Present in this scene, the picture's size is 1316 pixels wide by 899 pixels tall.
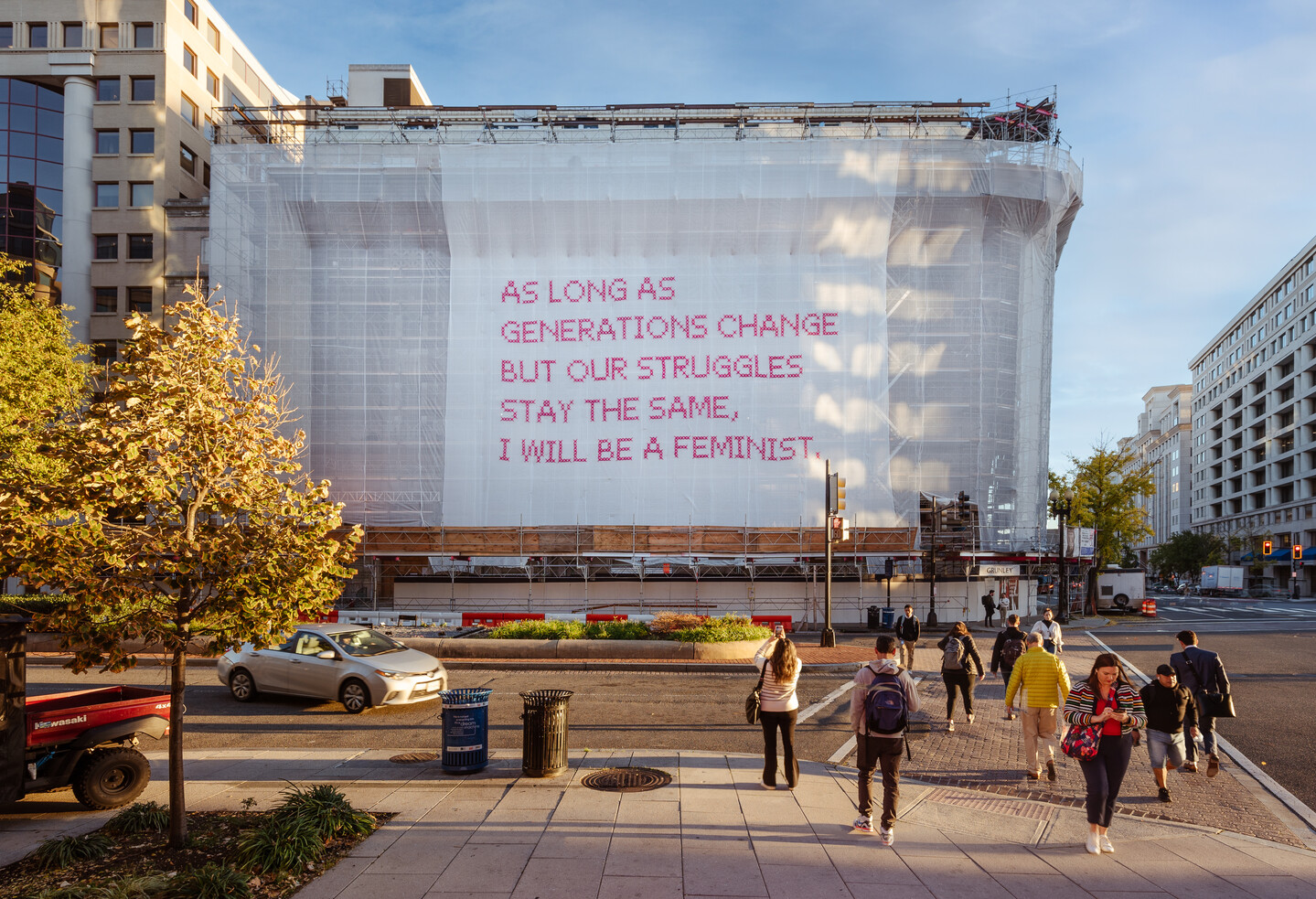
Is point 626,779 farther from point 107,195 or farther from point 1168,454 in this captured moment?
point 1168,454

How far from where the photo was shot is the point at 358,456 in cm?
3170

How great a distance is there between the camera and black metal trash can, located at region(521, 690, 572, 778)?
30.2 feet

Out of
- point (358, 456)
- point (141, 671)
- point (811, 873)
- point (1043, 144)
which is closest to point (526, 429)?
point (358, 456)

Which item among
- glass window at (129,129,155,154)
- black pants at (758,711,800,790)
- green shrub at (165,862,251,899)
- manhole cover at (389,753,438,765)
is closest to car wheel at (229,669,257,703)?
manhole cover at (389,753,438,765)

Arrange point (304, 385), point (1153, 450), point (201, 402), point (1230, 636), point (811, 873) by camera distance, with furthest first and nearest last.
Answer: point (1153, 450) < point (304, 385) < point (1230, 636) < point (201, 402) < point (811, 873)

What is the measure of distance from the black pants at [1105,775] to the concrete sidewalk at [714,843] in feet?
1.29

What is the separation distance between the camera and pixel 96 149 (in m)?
38.3

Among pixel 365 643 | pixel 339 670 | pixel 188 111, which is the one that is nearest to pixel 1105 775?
pixel 339 670

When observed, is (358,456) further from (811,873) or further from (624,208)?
(811,873)

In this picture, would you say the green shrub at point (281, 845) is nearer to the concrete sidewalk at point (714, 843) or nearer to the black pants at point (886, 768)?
the concrete sidewalk at point (714, 843)

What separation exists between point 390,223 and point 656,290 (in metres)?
11.4

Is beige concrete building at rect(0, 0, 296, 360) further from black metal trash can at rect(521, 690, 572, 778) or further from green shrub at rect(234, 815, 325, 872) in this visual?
green shrub at rect(234, 815, 325, 872)

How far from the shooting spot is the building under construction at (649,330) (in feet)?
102

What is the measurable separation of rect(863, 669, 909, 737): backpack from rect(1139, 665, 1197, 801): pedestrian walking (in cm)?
382
